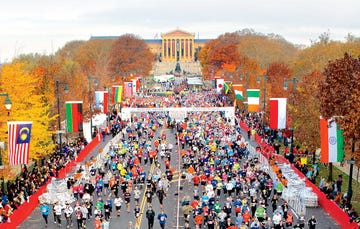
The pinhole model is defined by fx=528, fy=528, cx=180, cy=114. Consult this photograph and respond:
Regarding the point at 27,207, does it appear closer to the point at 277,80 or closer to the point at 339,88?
the point at 339,88

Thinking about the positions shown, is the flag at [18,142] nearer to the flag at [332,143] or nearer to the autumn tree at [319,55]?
the flag at [332,143]

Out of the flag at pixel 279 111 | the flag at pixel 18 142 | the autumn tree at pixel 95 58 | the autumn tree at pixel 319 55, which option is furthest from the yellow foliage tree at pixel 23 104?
the autumn tree at pixel 95 58

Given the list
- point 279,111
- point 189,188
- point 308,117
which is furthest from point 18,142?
point 308,117

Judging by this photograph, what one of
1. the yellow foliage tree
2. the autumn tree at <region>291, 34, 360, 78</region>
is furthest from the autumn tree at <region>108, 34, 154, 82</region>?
the yellow foliage tree

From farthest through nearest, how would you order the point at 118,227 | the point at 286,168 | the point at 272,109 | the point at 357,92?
the point at 272,109, the point at 286,168, the point at 118,227, the point at 357,92

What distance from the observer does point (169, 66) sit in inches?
7259

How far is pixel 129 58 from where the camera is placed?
4963 inches

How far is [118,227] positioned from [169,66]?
163 metres

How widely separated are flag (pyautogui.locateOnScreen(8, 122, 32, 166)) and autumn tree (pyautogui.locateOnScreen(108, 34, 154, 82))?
315 feet

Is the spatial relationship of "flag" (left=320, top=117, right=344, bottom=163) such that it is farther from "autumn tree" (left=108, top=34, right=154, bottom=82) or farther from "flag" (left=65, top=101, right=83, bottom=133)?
"autumn tree" (left=108, top=34, right=154, bottom=82)

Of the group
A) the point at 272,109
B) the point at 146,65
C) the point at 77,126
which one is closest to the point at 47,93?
the point at 77,126

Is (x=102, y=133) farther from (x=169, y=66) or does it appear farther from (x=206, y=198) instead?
(x=169, y=66)

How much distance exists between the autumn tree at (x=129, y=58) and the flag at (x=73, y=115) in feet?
276

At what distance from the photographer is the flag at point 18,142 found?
23531 millimetres
